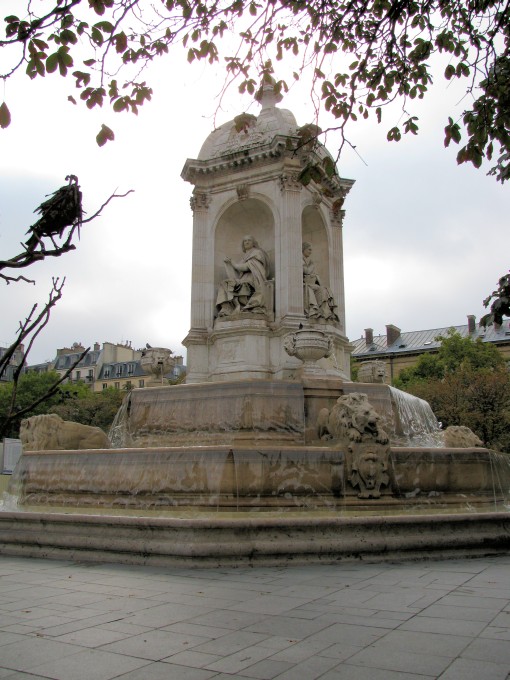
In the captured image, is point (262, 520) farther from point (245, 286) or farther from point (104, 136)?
point (245, 286)

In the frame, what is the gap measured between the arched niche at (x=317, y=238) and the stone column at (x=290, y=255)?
1320 millimetres

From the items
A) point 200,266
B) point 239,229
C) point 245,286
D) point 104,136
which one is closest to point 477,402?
point 239,229

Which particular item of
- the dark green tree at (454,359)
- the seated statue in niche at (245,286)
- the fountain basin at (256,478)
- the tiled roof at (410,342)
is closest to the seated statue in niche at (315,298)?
the seated statue in niche at (245,286)

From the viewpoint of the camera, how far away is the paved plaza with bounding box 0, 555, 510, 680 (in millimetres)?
3570

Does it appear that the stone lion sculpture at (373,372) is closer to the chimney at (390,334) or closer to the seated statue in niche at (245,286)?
the seated statue in niche at (245,286)

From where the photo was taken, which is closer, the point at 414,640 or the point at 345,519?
the point at 414,640

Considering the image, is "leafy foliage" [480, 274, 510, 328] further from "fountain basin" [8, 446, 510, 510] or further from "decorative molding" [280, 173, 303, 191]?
"decorative molding" [280, 173, 303, 191]

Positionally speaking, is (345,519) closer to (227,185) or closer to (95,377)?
(227,185)

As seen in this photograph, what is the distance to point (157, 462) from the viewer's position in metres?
9.29

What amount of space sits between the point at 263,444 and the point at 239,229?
7.79 metres

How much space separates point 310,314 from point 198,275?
10.3 feet

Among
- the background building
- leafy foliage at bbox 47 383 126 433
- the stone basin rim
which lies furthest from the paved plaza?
the background building

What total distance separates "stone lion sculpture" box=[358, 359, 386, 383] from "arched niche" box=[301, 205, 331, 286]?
2580mm

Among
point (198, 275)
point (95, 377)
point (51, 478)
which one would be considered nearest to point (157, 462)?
point (51, 478)
